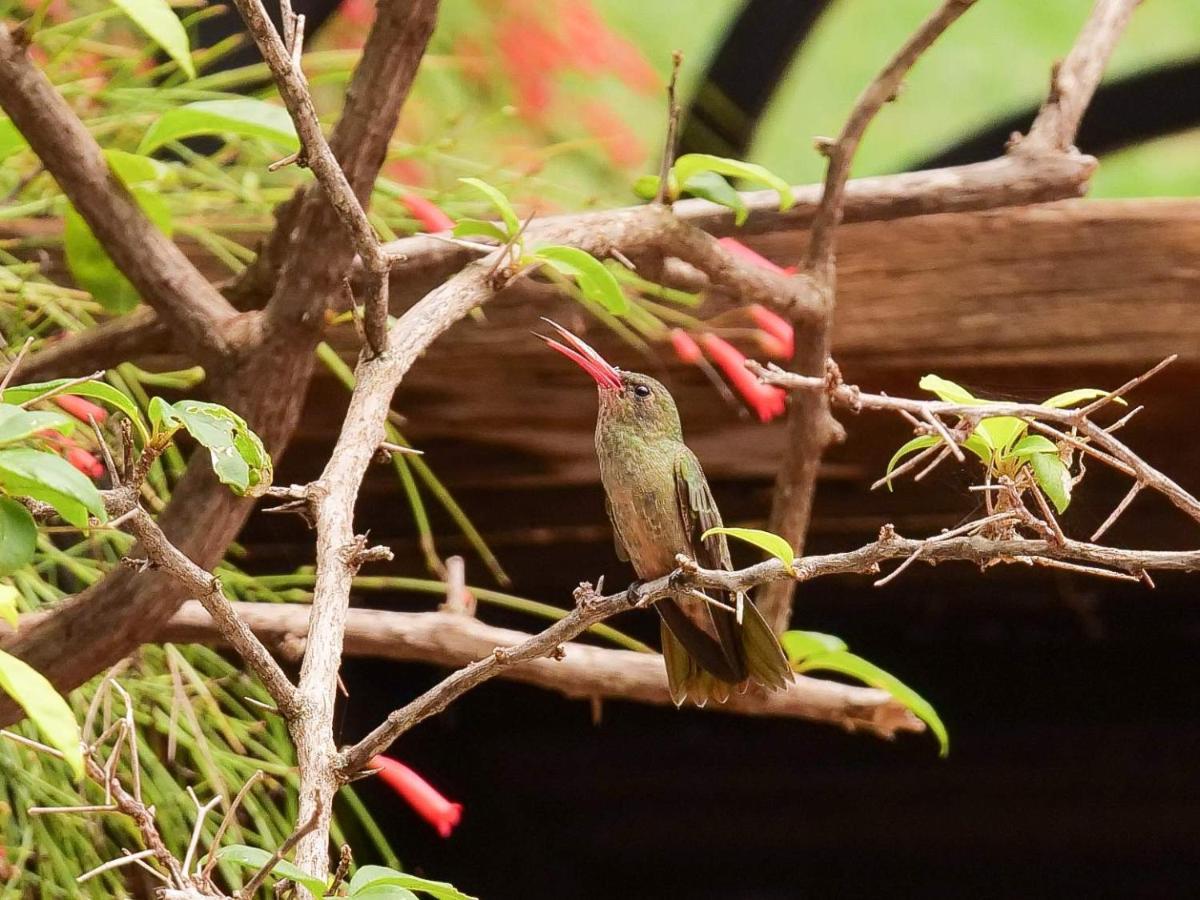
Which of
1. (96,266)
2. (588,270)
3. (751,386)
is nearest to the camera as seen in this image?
(588,270)

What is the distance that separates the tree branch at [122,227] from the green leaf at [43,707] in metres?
0.29

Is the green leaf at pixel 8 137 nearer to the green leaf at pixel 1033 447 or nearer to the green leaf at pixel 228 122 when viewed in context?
the green leaf at pixel 228 122

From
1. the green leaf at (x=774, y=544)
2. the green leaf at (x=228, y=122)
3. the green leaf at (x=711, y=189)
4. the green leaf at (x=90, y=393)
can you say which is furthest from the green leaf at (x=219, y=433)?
the green leaf at (x=711, y=189)

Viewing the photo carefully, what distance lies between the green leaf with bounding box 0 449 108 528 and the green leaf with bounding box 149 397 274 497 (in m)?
0.03

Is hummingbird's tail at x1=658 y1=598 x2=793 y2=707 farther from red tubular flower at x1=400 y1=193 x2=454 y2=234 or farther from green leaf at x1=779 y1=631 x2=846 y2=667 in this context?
red tubular flower at x1=400 y1=193 x2=454 y2=234

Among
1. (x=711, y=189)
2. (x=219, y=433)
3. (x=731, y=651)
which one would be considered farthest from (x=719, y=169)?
(x=219, y=433)

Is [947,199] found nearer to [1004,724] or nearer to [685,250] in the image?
[685,250]

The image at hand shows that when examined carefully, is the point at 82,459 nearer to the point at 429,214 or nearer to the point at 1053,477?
the point at 429,214

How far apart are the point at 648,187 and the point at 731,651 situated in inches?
10.7

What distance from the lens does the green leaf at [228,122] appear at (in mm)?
542

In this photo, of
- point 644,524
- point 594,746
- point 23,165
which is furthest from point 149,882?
point 594,746

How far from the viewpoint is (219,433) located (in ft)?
1.03

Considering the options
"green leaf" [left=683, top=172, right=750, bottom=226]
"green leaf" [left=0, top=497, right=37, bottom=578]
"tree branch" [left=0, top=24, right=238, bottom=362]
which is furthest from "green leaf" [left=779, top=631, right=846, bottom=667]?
"green leaf" [left=0, top=497, right=37, bottom=578]

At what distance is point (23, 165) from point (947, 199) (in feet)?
2.00
